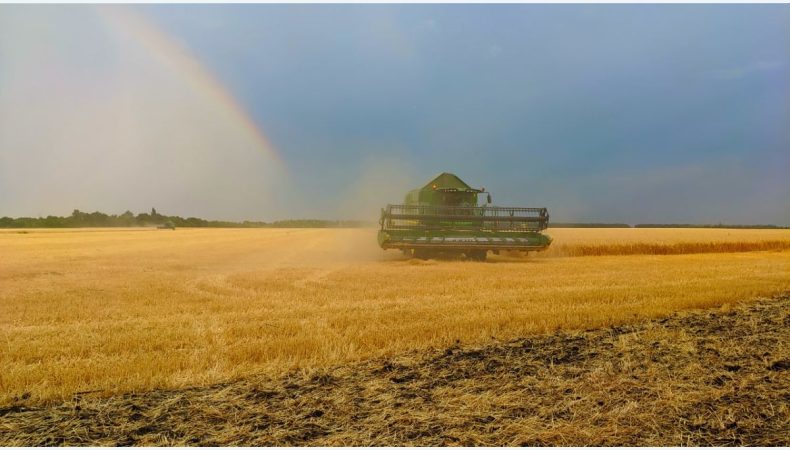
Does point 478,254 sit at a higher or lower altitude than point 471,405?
higher

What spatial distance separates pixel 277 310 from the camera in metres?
9.58

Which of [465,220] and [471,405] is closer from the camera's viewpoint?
[471,405]

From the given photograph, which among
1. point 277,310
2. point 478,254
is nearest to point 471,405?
point 277,310

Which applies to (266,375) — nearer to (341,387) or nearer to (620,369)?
(341,387)

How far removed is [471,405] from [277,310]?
5451 millimetres

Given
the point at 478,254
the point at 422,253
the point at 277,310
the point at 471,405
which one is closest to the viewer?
the point at 471,405

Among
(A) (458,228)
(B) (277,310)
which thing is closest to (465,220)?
(A) (458,228)

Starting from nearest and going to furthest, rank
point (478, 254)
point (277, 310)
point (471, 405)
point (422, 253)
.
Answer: point (471, 405)
point (277, 310)
point (422, 253)
point (478, 254)

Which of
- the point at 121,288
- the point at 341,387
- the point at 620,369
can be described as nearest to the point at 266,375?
the point at 341,387

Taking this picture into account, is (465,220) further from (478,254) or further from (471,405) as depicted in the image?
(471,405)

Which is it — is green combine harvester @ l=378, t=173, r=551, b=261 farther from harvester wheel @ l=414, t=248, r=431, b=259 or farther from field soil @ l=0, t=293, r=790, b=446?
field soil @ l=0, t=293, r=790, b=446

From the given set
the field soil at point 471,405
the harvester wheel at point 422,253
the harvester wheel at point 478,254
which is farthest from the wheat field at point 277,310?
the harvester wheel at point 478,254

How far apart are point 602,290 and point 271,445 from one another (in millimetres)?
9590

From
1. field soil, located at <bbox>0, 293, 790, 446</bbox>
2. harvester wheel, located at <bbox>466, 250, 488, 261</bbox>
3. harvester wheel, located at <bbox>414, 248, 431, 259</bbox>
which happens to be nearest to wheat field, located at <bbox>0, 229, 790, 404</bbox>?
field soil, located at <bbox>0, 293, 790, 446</bbox>
